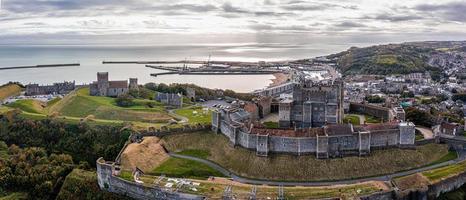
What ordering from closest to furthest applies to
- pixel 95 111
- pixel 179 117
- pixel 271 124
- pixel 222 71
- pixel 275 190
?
pixel 275 190
pixel 271 124
pixel 179 117
pixel 95 111
pixel 222 71

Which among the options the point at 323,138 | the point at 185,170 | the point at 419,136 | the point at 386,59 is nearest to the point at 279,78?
the point at 386,59

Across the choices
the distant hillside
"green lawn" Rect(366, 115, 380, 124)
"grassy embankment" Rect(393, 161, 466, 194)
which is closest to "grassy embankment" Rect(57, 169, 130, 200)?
"grassy embankment" Rect(393, 161, 466, 194)

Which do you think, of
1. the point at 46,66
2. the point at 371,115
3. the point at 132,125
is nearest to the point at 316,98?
the point at 371,115

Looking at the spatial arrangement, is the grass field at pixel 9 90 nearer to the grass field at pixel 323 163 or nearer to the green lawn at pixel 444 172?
the grass field at pixel 323 163

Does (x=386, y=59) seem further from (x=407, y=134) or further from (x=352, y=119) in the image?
(x=407, y=134)

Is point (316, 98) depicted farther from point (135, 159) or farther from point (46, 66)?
point (46, 66)

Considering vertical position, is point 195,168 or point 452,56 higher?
point 452,56

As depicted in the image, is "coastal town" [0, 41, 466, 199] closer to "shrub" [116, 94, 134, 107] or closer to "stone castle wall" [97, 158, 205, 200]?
"stone castle wall" [97, 158, 205, 200]

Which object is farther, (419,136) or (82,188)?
(419,136)

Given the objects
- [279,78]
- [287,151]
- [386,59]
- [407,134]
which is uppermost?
[386,59]
